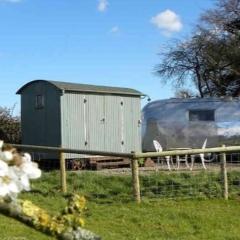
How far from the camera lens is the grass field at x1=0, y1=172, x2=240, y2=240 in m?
8.88

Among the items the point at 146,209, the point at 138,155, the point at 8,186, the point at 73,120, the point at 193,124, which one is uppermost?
the point at 193,124

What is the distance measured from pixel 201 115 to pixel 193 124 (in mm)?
503

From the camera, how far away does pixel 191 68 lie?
139 ft

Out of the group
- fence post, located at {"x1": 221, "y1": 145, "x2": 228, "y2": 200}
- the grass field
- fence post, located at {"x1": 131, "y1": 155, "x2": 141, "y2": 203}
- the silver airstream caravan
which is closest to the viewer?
the grass field

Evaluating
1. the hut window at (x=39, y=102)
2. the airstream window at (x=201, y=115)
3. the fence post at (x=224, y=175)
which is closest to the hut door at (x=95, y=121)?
the hut window at (x=39, y=102)

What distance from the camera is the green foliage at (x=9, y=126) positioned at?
92.1 ft

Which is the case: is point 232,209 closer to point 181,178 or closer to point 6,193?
point 181,178

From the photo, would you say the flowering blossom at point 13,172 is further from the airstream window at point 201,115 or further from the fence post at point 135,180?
the airstream window at point 201,115

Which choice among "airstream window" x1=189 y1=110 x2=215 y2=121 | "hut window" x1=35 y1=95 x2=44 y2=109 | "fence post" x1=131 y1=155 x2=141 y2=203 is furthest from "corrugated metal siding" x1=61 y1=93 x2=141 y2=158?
"fence post" x1=131 y1=155 x2=141 y2=203

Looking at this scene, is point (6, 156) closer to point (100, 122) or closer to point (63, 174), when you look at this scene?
point (63, 174)

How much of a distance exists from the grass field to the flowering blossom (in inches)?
220

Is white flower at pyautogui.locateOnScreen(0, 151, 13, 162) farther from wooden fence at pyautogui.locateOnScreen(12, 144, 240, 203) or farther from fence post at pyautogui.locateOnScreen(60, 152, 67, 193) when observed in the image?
fence post at pyautogui.locateOnScreen(60, 152, 67, 193)

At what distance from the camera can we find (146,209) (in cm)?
1078

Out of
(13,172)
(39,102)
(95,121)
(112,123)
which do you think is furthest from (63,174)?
(13,172)
